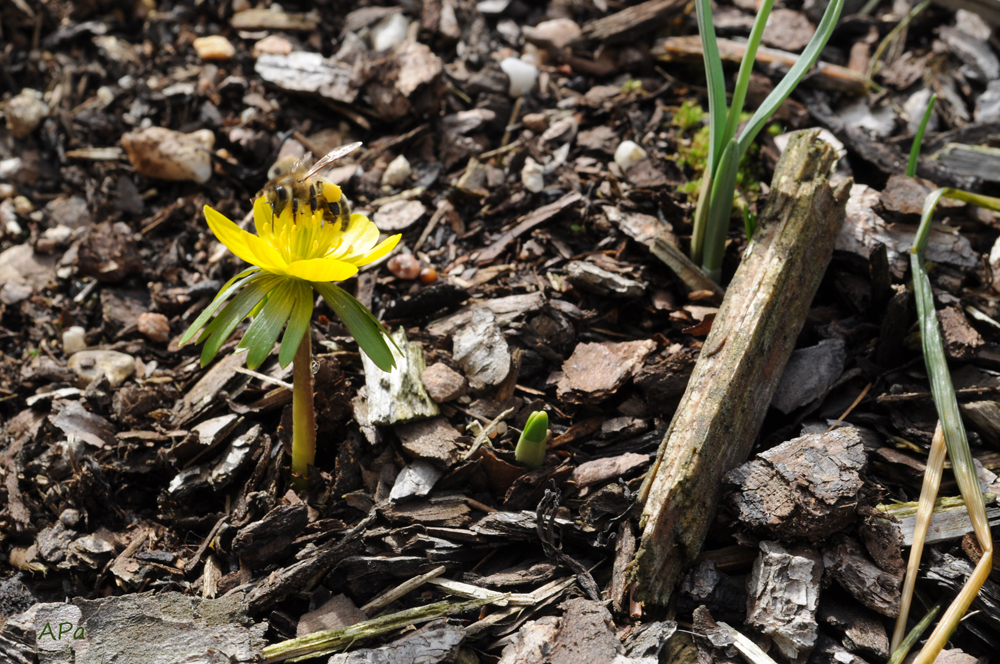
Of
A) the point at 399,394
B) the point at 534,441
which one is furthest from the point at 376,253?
the point at 534,441

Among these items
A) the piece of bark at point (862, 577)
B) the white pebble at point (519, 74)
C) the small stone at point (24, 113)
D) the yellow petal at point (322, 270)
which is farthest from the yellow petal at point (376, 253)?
the small stone at point (24, 113)

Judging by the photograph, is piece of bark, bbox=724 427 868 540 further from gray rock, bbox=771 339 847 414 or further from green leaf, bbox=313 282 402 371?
green leaf, bbox=313 282 402 371

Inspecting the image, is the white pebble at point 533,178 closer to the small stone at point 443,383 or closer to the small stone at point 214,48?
the small stone at point 443,383

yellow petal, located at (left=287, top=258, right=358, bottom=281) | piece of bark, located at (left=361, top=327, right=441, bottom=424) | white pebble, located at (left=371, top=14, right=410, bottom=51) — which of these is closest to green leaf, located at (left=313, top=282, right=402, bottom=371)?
yellow petal, located at (left=287, top=258, right=358, bottom=281)

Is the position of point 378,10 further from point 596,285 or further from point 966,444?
point 966,444

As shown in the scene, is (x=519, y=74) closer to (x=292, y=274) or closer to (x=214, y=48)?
(x=214, y=48)

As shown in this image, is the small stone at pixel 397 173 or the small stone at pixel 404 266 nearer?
the small stone at pixel 404 266
